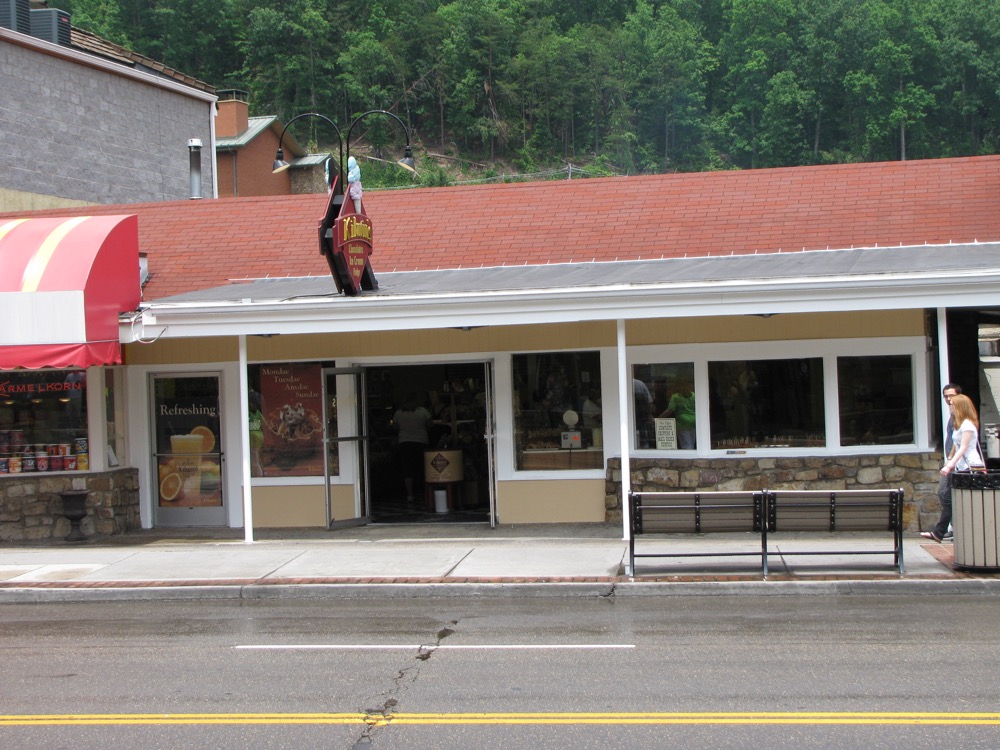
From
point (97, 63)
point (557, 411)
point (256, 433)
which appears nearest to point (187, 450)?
point (256, 433)

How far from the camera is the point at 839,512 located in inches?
411

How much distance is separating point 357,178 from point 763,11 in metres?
78.6

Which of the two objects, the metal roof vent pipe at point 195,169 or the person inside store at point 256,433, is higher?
the metal roof vent pipe at point 195,169

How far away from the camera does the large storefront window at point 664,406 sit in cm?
1409

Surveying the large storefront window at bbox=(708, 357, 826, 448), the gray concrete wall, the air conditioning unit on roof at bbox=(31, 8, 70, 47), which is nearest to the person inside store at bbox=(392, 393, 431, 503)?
the large storefront window at bbox=(708, 357, 826, 448)

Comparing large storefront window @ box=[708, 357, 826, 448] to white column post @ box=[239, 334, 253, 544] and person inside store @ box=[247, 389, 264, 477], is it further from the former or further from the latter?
person inside store @ box=[247, 389, 264, 477]

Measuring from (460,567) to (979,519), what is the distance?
5.14 meters

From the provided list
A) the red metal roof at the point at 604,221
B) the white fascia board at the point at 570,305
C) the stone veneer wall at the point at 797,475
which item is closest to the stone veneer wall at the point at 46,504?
the white fascia board at the point at 570,305

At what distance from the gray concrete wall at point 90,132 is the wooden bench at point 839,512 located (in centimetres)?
1836

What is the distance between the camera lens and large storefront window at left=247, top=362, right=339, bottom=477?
14977 mm

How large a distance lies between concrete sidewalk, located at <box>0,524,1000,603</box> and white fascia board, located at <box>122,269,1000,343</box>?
104 inches

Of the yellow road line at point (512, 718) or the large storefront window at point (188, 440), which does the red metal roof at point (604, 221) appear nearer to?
the large storefront window at point (188, 440)

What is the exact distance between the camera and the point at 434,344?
14.8m

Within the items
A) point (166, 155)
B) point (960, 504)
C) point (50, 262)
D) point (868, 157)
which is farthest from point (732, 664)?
point (868, 157)
